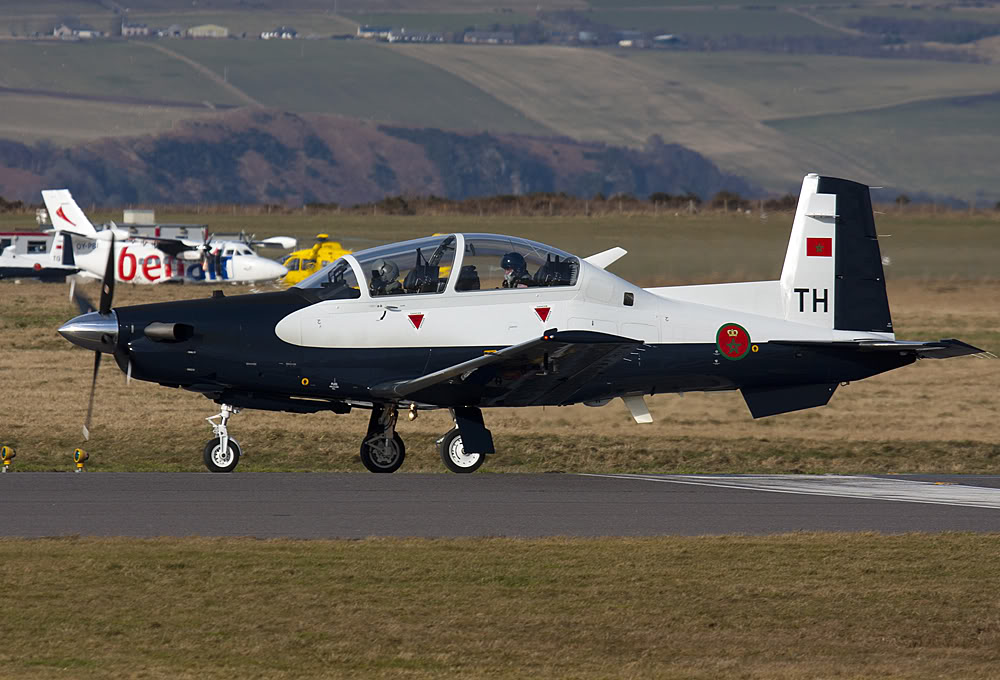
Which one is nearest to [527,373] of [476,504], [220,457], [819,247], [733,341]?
[476,504]

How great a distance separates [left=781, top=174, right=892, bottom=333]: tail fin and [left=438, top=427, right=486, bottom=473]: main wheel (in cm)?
373

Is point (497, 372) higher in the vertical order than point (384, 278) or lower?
lower

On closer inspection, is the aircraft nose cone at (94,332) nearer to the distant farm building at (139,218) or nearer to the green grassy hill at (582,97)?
the distant farm building at (139,218)

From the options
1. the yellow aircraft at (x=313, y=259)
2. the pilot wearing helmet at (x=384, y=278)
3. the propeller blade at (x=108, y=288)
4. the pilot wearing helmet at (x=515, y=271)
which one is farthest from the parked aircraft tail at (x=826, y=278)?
the yellow aircraft at (x=313, y=259)

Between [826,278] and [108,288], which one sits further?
[826,278]

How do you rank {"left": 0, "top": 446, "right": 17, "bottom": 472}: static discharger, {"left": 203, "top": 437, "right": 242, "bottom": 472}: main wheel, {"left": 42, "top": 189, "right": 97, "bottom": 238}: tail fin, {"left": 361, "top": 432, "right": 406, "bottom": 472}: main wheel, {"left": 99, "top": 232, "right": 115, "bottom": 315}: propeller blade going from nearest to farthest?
{"left": 99, "top": 232, "right": 115, "bottom": 315}: propeller blade, {"left": 203, "top": 437, "right": 242, "bottom": 472}: main wheel, {"left": 0, "top": 446, "right": 17, "bottom": 472}: static discharger, {"left": 361, "top": 432, "right": 406, "bottom": 472}: main wheel, {"left": 42, "top": 189, "right": 97, "bottom": 238}: tail fin

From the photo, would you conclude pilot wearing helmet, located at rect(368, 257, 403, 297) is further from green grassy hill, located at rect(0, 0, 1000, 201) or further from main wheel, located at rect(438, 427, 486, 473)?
green grassy hill, located at rect(0, 0, 1000, 201)

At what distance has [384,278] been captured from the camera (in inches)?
565

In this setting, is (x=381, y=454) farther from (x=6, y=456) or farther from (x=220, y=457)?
(x=6, y=456)

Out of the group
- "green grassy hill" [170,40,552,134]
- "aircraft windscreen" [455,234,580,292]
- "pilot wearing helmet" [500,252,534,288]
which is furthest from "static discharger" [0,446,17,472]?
"green grassy hill" [170,40,552,134]

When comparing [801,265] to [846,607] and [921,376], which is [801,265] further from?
[921,376]

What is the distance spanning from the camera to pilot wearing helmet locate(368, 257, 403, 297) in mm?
14359

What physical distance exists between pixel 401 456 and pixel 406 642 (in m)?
6.81

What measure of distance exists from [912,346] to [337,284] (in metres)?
5.85
